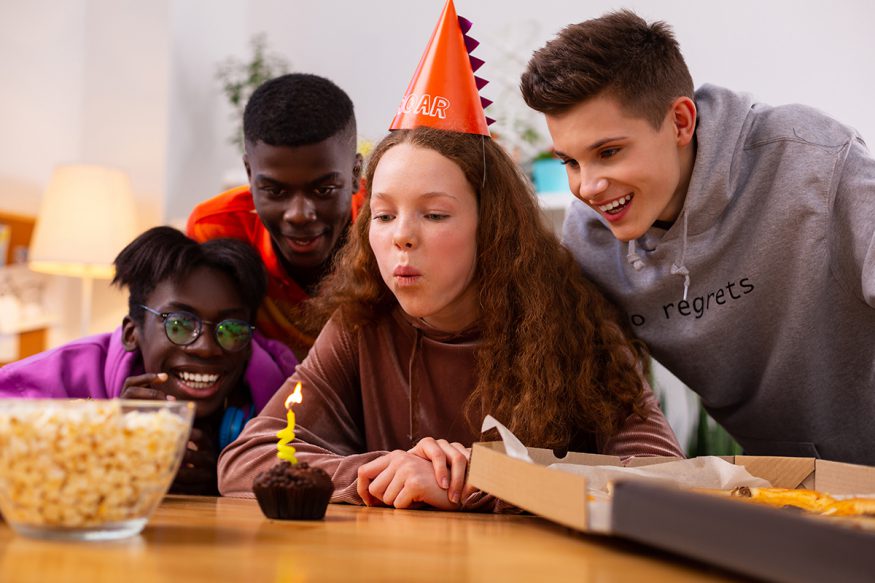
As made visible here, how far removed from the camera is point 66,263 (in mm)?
3703

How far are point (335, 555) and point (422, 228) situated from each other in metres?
0.82

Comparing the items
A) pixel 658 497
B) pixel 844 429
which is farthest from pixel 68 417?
pixel 844 429

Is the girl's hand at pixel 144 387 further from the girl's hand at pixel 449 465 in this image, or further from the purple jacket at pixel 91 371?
the girl's hand at pixel 449 465

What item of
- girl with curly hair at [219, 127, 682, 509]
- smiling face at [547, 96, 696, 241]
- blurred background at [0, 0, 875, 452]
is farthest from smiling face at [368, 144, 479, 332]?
blurred background at [0, 0, 875, 452]

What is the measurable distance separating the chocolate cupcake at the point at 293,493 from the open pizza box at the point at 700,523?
0.57 ft

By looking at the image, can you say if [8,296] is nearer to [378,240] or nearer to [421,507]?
[378,240]

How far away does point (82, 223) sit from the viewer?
12.4ft

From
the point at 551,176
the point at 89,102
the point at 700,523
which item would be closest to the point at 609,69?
the point at 700,523

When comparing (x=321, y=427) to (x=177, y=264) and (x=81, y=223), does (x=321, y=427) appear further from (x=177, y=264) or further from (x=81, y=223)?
(x=81, y=223)

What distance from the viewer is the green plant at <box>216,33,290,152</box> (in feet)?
13.7

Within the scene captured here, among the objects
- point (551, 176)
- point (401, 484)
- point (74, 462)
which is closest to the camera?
point (74, 462)

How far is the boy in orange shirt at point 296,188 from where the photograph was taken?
86.4 inches

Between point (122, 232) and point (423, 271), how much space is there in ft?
8.85

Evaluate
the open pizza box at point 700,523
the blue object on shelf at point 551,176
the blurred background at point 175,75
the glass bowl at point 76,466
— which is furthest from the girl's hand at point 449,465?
the blurred background at point 175,75
